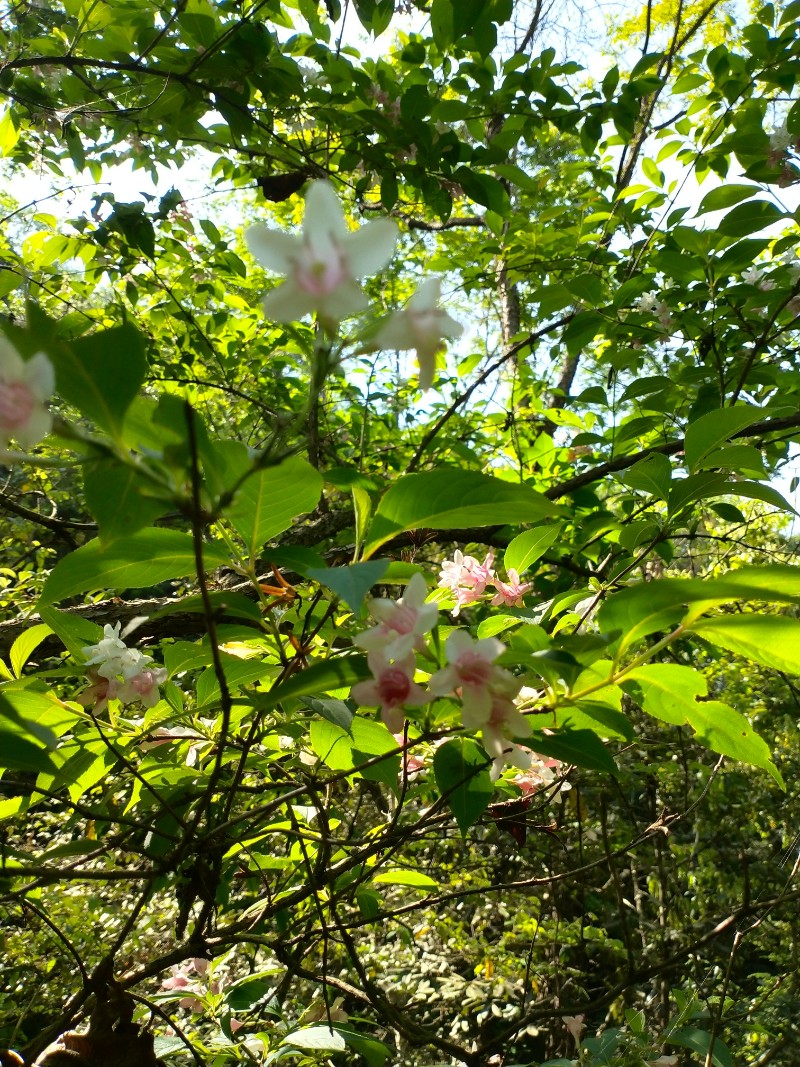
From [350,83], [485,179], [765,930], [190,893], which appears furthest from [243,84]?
[765,930]

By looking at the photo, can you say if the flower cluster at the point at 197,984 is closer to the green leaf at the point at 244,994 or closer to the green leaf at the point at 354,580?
the green leaf at the point at 244,994

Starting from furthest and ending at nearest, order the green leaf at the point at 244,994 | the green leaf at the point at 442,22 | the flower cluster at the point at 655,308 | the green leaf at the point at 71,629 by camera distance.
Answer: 1. the flower cluster at the point at 655,308
2. the green leaf at the point at 442,22
3. the green leaf at the point at 244,994
4. the green leaf at the point at 71,629

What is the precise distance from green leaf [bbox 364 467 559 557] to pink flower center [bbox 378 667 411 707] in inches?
4.1

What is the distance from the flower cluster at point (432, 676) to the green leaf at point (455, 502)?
0.05 m

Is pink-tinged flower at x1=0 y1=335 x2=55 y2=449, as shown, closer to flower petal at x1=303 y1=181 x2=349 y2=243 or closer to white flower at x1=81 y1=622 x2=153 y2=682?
flower petal at x1=303 y1=181 x2=349 y2=243

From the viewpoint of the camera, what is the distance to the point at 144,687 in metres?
0.92

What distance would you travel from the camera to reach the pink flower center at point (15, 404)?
0.43 meters

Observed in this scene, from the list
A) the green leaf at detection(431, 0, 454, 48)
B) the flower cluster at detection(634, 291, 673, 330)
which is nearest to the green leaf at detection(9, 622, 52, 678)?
the green leaf at detection(431, 0, 454, 48)

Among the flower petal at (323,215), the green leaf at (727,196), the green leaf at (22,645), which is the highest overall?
the green leaf at (727,196)

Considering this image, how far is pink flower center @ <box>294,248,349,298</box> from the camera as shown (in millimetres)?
458

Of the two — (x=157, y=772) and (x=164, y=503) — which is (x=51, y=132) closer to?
(x=157, y=772)

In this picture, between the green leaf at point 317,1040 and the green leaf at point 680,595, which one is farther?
the green leaf at point 317,1040

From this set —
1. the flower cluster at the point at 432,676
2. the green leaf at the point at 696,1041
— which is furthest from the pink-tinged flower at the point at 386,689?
the green leaf at the point at 696,1041

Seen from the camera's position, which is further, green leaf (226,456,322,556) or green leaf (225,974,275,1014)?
green leaf (225,974,275,1014)
